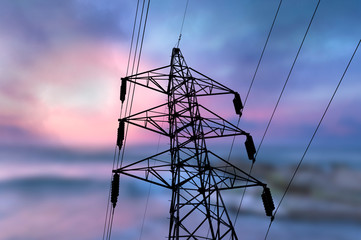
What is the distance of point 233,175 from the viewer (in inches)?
370

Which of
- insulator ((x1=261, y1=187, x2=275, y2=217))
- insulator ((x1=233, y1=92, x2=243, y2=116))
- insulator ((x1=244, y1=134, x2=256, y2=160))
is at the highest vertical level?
insulator ((x1=233, y1=92, x2=243, y2=116))

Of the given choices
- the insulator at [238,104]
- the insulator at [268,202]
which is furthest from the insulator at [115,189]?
the insulator at [238,104]

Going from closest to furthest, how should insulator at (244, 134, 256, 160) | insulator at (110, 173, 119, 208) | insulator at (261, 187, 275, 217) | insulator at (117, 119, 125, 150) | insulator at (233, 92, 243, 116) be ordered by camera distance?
insulator at (110, 173, 119, 208) < insulator at (261, 187, 275, 217) < insulator at (117, 119, 125, 150) < insulator at (244, 134, 256, 160) < insulator at (233, 92, 243, 116)

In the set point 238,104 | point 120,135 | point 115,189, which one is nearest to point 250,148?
point 238,104

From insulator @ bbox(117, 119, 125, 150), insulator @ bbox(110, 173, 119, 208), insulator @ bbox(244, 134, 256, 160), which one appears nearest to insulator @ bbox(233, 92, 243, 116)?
insulator @ bbox(244, 134, 256, 160)

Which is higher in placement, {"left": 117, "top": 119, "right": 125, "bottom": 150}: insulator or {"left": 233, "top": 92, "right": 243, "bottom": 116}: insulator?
{"left": 233, "top": 92, "right": 243, "bottom": 116}: insulator

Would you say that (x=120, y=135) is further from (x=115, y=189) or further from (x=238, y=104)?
(x=238, y=104)

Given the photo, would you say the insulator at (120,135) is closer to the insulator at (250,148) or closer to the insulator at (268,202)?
the insulator at (250,148)

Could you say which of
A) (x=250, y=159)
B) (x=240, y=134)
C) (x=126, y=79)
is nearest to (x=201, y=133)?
(x=240, y=134)

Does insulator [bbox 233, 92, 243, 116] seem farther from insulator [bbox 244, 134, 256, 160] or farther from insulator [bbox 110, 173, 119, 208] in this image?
insulator [bbox 110, 173, 119, 208]

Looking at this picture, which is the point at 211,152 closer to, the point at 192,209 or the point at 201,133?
the point at 201,133

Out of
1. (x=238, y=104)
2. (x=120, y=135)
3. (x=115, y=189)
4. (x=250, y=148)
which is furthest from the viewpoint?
(x=238, y=104)

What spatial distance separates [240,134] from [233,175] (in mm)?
2286

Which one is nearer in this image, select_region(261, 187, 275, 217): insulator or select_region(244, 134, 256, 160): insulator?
select_region(261, 187, 275, 217): insulator
